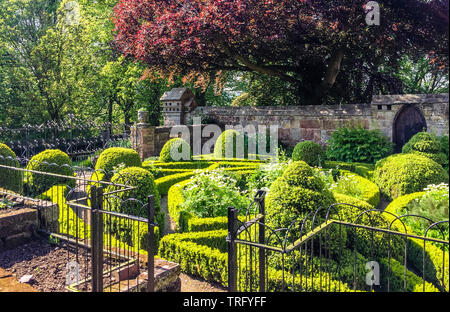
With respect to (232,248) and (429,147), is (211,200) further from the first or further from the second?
(429,147)

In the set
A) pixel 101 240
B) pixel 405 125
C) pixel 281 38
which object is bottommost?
pixel 101 240

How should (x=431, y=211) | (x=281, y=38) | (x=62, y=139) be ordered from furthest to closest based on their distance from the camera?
(x=62, y=139), (x=281, y=38), (x=431, y=211)

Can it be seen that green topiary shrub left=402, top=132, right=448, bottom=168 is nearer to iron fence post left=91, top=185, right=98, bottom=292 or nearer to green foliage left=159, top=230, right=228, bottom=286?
green foliage left=159, top=230, right=228, bottom=286

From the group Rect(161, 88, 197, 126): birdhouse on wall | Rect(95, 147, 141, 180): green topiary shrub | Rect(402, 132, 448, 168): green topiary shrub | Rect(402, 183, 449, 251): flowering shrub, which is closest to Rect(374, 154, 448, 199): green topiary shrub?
Rect(402, 183, 449, 251): flowering shrub

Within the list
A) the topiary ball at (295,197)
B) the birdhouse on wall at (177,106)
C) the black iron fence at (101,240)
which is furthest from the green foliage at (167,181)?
the birdhouse on wall at (177,106)

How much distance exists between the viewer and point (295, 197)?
14.1 feet

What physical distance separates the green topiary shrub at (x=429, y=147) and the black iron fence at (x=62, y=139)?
32.7ft

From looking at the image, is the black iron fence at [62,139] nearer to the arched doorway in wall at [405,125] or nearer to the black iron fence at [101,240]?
the black iron fence at [101,240]

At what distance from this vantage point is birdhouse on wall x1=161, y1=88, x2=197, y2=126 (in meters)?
15.0

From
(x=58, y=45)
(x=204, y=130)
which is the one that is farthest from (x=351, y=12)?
(x=58, y=45)

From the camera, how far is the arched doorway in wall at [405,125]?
1077 cm

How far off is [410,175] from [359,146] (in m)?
3.92

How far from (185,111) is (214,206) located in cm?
950

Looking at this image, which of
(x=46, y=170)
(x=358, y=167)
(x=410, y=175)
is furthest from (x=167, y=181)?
(x=410, y=175)
